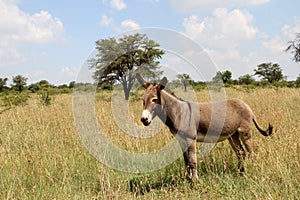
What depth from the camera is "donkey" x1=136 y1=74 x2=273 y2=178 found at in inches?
160

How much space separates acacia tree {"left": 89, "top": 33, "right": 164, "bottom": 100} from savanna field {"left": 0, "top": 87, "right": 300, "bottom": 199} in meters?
6.39

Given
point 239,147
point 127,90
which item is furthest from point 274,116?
point 127,90

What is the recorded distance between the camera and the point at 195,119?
4469 mm

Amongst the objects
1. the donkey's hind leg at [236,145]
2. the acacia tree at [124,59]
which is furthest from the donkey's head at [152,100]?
the acacia tree at [124,59]

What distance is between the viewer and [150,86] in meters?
4.02

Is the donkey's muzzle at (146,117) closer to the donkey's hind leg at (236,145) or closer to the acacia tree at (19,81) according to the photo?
the donkey's hind leg at (236,145)

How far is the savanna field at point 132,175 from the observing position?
350 cm

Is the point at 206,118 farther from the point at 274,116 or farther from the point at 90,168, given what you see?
the point at 274,116

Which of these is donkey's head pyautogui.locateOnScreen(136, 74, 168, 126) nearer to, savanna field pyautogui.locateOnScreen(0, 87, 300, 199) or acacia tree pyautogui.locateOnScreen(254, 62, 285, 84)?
savanna field pyautogui.locateOnScreen(0, 87, 300, 199)

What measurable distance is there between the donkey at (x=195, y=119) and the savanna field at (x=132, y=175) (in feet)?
1.06

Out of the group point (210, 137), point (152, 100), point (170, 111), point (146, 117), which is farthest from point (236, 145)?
point (146, 117)

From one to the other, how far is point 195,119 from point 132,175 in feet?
4.84

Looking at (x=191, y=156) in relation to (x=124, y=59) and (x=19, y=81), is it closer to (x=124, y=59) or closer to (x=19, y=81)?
(x=124, y=59)

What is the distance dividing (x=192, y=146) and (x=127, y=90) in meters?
6.29
